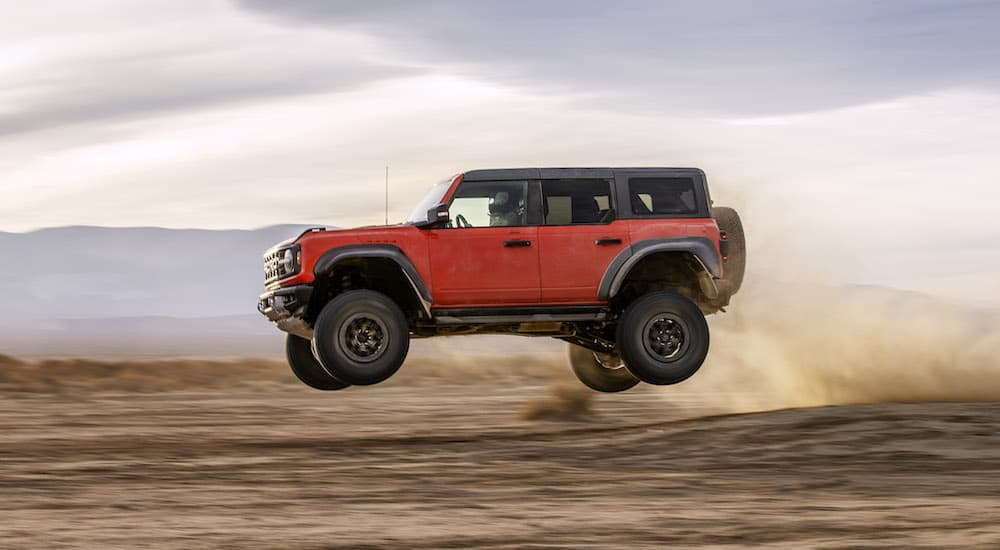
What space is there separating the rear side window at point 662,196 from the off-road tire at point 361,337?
2895 millimetres

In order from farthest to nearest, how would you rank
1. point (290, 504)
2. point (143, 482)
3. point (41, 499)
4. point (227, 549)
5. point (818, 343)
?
point (818, 343), point (143, 482), point (41, 499), point (290, 504), point (227, 549)

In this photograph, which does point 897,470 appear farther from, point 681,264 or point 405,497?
point 405,497

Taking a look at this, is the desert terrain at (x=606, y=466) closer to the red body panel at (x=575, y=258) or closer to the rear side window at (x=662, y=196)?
the red body panel at (x=575, y=258)

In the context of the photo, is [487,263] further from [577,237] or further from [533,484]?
[533,484]

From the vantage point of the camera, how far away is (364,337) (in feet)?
47.5

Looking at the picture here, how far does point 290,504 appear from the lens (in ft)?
46.2

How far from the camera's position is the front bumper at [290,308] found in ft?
47.5

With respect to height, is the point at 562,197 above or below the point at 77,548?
above

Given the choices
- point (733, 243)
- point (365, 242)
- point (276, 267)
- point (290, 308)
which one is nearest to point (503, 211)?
point (365, 242)

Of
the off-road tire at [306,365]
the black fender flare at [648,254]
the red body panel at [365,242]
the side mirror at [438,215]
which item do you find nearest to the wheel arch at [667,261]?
the black fender flare at [648,254]

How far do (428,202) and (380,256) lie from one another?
A: 125 cm

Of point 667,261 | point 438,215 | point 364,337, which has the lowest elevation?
point 364,337

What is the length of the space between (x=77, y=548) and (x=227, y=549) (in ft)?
4.48

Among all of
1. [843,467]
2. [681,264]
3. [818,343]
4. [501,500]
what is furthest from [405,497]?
[818,343]
